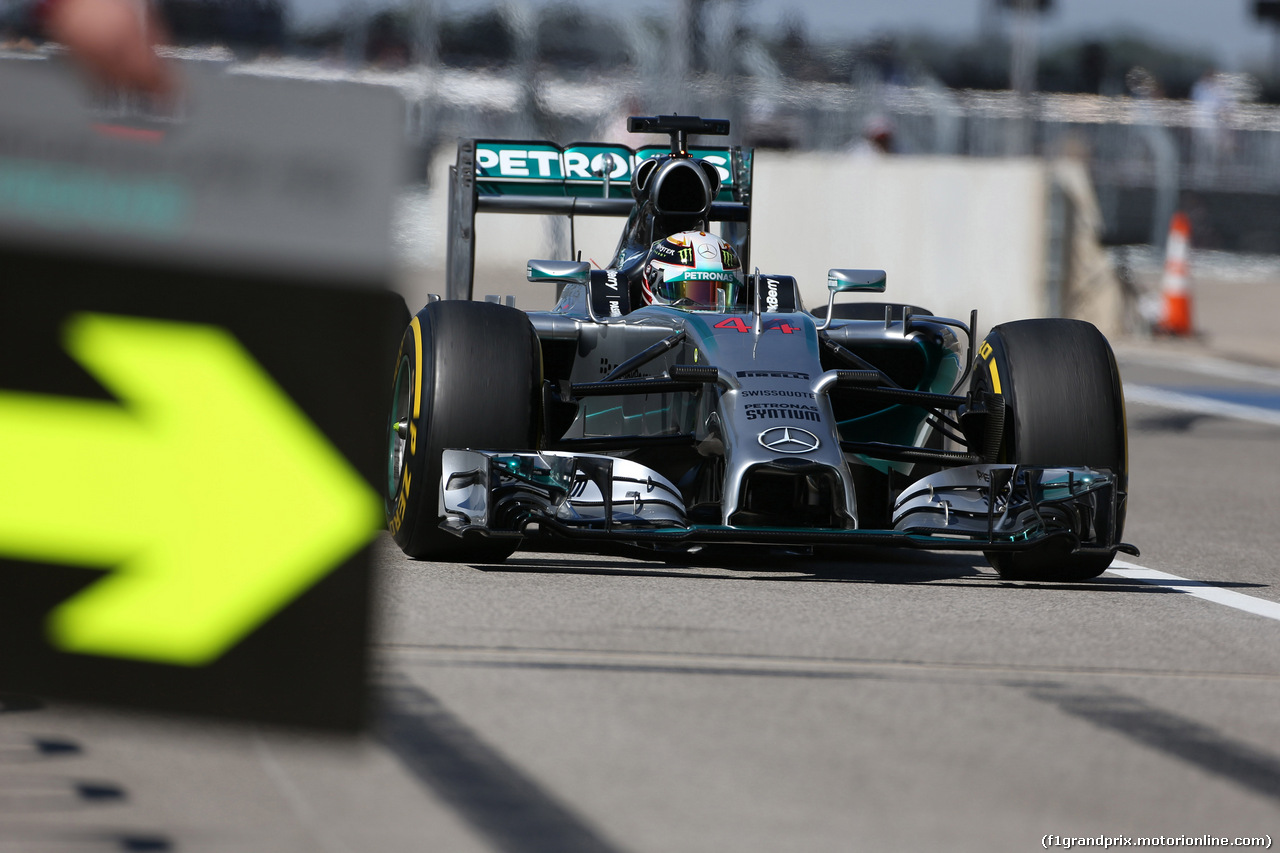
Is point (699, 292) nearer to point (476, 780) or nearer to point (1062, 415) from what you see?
point (1062, 415)

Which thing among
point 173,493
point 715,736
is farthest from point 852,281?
point 173,493

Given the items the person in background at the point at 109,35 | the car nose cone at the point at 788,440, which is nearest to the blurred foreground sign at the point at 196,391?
the person in background at the point at 109,35

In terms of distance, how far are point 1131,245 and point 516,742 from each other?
2100 centimetres

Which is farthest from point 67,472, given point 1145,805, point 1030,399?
point 1030,399

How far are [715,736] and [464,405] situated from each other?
2.47 meters

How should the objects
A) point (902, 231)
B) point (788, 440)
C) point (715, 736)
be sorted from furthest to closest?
point (902, 231) → point (788, 440) → point (715, 736)

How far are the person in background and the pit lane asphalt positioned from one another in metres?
1.24

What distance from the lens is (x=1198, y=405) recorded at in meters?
13.7

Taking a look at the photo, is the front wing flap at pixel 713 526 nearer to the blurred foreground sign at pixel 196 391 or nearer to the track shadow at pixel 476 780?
the track shadow at pixel 476 780

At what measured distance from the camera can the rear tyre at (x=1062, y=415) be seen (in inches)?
255

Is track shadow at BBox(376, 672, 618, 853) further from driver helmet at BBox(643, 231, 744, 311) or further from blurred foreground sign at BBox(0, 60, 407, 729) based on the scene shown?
driver helmet at BBox(643, 231, 744, 311)

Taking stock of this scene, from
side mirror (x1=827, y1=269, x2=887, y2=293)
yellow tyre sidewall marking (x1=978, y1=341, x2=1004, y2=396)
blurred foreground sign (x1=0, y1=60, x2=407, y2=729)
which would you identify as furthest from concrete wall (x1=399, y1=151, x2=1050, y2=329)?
blurred foreground sign (x1=0, y1=60, x2=407, y2=729)

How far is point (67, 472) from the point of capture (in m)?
3.26

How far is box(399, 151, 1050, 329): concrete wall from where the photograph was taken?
18.3 m
